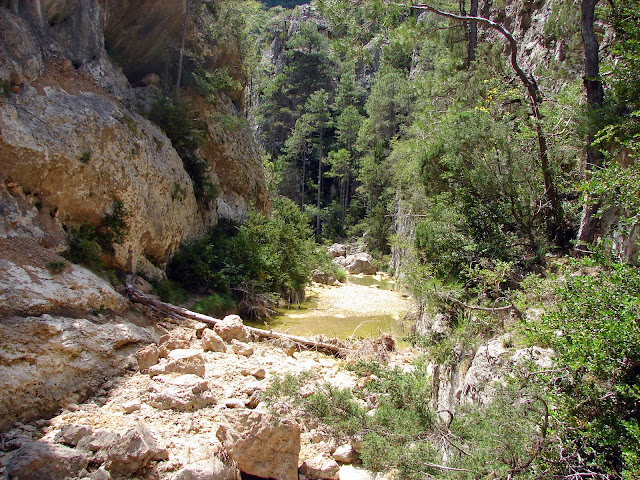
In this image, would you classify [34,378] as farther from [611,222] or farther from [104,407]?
[611,222]

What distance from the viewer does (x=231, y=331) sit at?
A: 8586 mm

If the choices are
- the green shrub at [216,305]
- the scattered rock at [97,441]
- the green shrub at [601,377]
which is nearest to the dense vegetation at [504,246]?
the green shrub at [601,377]

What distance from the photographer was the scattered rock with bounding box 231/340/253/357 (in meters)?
7.82

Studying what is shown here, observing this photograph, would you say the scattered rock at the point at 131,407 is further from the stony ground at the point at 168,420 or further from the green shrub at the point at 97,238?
the green shrub at the point at 97,238

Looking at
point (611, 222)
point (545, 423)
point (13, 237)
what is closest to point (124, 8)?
point (13, 237)

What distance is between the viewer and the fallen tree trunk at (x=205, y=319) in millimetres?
8672

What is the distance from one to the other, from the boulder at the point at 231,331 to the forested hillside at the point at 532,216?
376cm

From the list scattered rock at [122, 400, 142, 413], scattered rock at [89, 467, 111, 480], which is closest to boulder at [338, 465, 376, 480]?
scattered rock at [89, 467, 111, 480]

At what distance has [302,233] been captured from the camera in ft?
66.2

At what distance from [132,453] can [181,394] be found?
1479mm

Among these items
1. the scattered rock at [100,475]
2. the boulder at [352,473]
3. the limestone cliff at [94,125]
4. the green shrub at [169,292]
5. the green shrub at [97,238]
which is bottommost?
the boulder at [352,473]

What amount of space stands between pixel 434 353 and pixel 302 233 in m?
14.4

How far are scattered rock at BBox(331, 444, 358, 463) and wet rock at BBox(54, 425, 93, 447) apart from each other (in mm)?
2641

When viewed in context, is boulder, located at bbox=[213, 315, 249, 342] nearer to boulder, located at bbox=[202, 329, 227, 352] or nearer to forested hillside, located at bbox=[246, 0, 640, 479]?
boulder, located at bbox=[202, 329, 227, 352]
